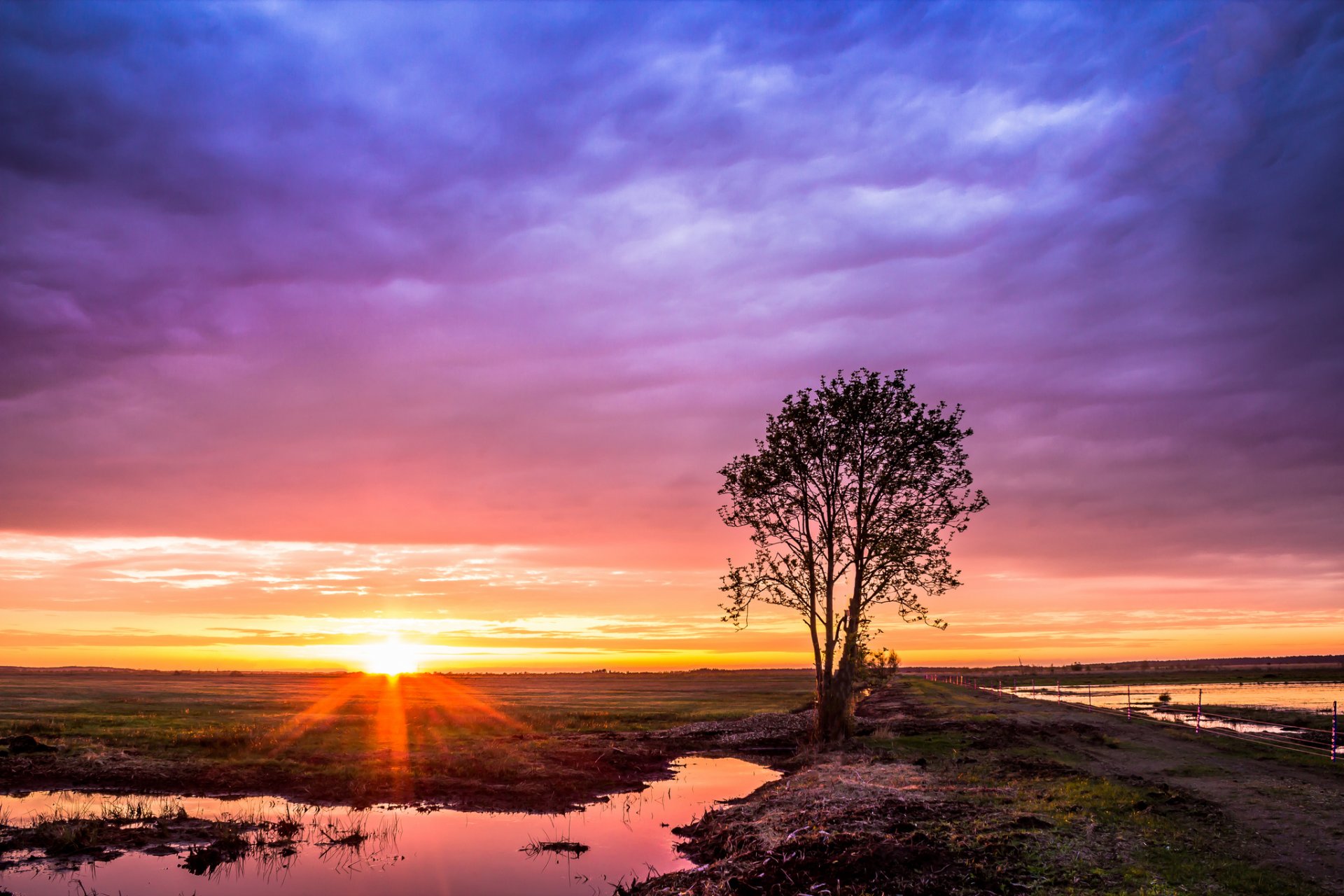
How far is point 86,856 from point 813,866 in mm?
20892

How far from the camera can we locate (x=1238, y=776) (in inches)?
1062

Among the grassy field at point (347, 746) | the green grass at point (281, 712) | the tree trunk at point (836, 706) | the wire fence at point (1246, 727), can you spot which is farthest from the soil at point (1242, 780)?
the green grass at point (281, 712)

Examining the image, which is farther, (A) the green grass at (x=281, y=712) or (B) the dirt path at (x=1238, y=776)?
(A) the green grass at (x=281, y=712)

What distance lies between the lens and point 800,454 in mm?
44094

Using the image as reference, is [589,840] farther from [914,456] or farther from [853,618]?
[914,456]

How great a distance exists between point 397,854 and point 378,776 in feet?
46.7

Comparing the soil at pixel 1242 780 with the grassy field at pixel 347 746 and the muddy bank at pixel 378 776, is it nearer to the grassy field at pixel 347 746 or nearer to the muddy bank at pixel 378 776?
the muddy bank at pixel 378 776

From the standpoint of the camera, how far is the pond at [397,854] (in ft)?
67.2

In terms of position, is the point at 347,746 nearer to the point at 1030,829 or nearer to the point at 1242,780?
the point at 1030,829

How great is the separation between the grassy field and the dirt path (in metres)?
21.2

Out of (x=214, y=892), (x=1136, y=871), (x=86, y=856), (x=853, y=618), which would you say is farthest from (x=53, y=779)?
(x=1136, y=871)

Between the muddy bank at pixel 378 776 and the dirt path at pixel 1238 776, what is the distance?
17212 millimetres

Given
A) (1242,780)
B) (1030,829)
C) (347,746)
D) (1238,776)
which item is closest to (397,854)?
(1030,829)

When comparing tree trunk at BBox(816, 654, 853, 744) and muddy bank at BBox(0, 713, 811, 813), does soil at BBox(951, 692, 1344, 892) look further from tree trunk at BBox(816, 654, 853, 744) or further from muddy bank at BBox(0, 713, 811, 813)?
muddy bank at BBox(0, 713, 811, 813)
